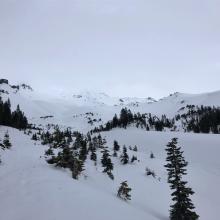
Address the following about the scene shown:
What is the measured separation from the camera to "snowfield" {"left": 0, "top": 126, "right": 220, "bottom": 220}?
22.6 meters

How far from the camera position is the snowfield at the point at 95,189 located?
22.6 meters

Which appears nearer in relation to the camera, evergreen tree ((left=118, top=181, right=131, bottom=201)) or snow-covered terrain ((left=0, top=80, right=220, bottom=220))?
snow-covered terrain ((left=0, top=80, right=220, bottom=220))

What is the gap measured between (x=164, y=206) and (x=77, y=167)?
1759 cm

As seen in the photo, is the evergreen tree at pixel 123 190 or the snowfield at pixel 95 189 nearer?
the snowfield at pixel 95 189

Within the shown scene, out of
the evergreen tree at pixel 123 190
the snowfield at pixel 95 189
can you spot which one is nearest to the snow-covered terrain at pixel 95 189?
the snowfield at pixel 95 189

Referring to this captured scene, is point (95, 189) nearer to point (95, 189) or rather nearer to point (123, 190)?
point (95, 189)

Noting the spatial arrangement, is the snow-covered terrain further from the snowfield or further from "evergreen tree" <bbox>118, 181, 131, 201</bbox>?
"evergreen tree" <bbox>118, 181, 131, 201</bbox>

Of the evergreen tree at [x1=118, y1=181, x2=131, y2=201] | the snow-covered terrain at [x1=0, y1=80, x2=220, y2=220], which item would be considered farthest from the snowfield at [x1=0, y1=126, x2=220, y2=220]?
the evergreen tree at [x1=118, y1=181, x2=131, y2=201]

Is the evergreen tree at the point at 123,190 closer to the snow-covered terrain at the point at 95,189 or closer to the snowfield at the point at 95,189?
the snowfield at the point at 95,189

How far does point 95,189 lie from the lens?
34.6m

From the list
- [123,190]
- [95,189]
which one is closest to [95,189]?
[95,189]

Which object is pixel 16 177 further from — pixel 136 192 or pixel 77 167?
pixel 136 192

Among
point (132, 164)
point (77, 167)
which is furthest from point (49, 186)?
point (132, 164)

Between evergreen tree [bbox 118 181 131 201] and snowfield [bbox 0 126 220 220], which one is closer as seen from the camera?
snowfield [bbox 0 126 220 220]
